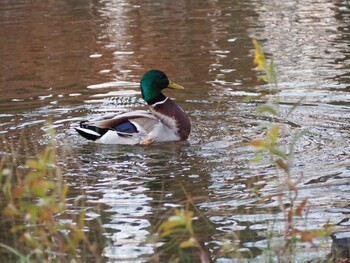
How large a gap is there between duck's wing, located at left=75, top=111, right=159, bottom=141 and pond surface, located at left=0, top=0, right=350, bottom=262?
0.16 m

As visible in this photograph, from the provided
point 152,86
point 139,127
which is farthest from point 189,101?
point 139,127

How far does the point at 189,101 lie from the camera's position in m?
11.8

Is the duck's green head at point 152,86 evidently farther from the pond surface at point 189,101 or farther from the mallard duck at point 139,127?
the pond surface at point 189,101

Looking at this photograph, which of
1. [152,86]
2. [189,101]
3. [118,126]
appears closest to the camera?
[118,126]

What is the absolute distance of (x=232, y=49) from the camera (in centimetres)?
1523

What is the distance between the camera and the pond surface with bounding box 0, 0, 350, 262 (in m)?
7.25

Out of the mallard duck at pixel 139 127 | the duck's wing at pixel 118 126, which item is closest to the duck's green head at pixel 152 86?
the mallard duck at pixel 139 127

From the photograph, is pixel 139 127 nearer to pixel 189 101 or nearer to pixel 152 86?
pixel 152 86

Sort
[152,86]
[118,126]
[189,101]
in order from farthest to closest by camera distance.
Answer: [189,101]
[152,86]
[118,126]

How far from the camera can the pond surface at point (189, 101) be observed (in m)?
7.25

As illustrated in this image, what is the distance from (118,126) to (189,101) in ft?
7.11

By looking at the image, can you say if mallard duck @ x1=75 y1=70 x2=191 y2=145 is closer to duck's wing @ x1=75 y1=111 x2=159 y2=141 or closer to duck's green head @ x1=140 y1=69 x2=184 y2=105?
duck's wing @ x1=75 y1=111 x2=159 y2=141

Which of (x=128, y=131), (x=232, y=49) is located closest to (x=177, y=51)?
(x=232, y=49)

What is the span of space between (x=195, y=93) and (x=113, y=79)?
5.21 ft
